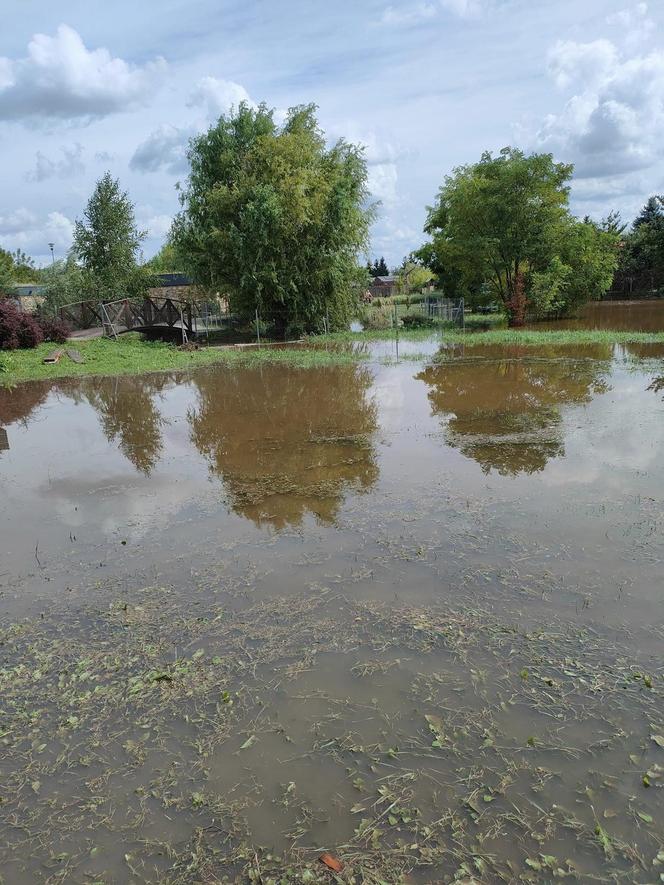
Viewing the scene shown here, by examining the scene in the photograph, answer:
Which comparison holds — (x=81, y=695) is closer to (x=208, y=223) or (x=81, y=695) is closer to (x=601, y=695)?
(x=601, y=695)

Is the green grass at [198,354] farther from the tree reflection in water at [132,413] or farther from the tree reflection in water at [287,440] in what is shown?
the tree reflection in water at [287,440]

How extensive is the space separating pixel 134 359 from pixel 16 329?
5.17 m

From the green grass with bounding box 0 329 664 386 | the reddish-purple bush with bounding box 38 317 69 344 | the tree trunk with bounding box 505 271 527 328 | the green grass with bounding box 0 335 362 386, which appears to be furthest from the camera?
the tree trunk with bounding box 505 271 527 328

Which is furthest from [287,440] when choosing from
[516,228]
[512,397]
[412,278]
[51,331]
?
[412,278]

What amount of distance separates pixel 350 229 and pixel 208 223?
22.6 ft

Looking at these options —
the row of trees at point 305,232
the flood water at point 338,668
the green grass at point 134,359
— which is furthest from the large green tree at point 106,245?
the flood water at point 338,668

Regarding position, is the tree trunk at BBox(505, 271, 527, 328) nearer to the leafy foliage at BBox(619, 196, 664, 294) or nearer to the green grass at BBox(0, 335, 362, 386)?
the green grass at BBox(0, 335, 362, 386)

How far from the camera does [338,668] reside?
4.34 meters

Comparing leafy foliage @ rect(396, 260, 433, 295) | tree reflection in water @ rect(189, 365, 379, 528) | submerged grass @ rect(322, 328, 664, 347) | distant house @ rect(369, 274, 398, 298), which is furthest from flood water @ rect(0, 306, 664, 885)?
distant house @ rect(369, 274, 398, 298)

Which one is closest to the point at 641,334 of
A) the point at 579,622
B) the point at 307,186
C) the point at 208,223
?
the point at 307,186

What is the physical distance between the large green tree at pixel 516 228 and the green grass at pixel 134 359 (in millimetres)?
12855

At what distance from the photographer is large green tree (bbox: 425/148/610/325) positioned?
100 feet

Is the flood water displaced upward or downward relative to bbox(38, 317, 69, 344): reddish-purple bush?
downward

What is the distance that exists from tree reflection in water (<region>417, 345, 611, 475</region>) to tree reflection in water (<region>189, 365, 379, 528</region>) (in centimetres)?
178
